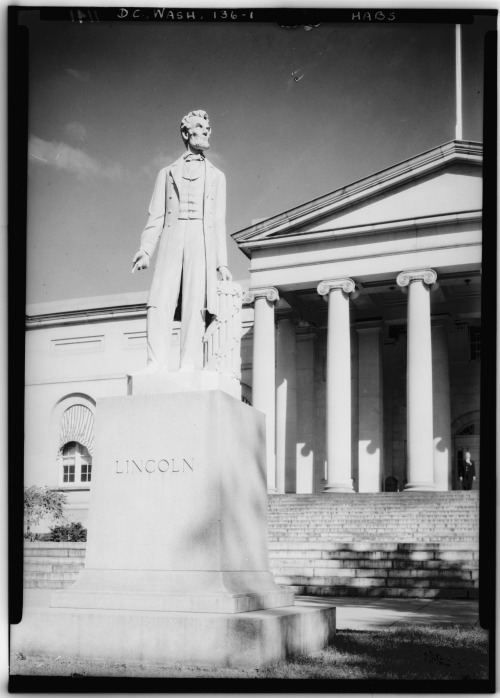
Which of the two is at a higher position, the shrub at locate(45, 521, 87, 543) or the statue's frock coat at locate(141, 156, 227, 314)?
the statue's frock coat at locate(141, 156, 227, 314)

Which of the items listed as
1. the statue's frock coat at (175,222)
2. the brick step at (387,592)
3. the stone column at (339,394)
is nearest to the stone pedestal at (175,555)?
the statue's frock coat at (175,222)

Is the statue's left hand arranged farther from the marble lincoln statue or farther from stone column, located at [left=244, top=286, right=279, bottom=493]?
stone column, located at [left=244, top=286, right=279, bottom=493]

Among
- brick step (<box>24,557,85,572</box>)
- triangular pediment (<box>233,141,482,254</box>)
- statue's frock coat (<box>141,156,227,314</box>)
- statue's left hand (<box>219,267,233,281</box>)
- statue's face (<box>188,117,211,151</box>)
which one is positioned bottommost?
brick step (<box>24,557,85,572</box>)

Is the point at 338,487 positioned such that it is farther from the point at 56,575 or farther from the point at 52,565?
the point at 56,575

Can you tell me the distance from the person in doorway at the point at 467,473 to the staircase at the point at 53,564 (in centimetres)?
2292

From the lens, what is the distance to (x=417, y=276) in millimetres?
39500

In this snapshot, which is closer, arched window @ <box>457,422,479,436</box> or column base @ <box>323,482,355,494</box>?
column base @ <box>323,482,355,494</box>

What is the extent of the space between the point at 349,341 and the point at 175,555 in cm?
3211

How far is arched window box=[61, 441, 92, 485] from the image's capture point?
160ft

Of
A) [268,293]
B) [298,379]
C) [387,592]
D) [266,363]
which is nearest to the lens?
[387,592]

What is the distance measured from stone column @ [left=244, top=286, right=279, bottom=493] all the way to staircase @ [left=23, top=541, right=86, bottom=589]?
57.8ft

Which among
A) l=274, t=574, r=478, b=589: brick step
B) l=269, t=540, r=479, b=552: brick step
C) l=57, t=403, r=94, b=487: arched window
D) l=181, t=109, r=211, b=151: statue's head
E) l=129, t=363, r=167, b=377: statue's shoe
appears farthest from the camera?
l=57, t=403, r=94, b=487: arched window

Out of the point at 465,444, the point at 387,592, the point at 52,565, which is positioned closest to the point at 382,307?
the point at 465,444

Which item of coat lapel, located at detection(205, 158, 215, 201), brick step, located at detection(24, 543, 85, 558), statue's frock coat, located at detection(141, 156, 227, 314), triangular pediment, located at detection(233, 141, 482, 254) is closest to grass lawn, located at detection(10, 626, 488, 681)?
statue's frock coat, located at detection(141, 156, 227, 314)
